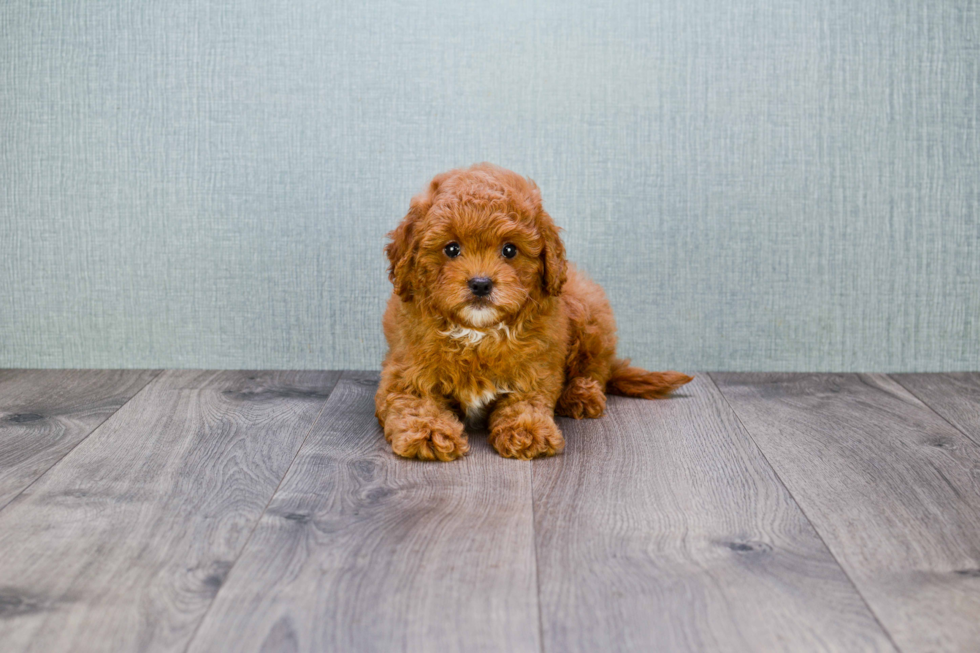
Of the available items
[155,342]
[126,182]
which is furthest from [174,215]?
[155,342]

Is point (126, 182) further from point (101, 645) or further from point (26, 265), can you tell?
point (101, 645)

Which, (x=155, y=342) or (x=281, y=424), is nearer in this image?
(x=281, y=424)

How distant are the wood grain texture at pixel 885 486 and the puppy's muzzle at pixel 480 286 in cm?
80

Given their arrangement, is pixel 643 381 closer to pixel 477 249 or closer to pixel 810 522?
pixel 477 249

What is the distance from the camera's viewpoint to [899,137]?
2898mm

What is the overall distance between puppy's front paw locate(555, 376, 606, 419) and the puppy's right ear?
579mm

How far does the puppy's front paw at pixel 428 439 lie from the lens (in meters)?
2.11

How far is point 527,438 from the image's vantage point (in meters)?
2.15

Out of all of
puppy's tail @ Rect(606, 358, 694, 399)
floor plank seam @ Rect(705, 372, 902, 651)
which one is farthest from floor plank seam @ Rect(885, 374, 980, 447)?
puppy's tail @ Rect(606, 358, 694, 399)

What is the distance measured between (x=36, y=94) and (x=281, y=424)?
55.4 inches

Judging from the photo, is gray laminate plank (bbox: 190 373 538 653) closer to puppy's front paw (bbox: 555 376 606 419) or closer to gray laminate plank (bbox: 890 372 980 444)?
puppy's front paw (bbox: 555 376 606 419)

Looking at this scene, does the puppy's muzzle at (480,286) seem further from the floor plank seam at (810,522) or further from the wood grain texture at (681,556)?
the floor plank seam at (810,522)

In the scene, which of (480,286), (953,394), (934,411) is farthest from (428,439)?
(953,394)

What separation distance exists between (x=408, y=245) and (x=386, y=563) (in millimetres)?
863
